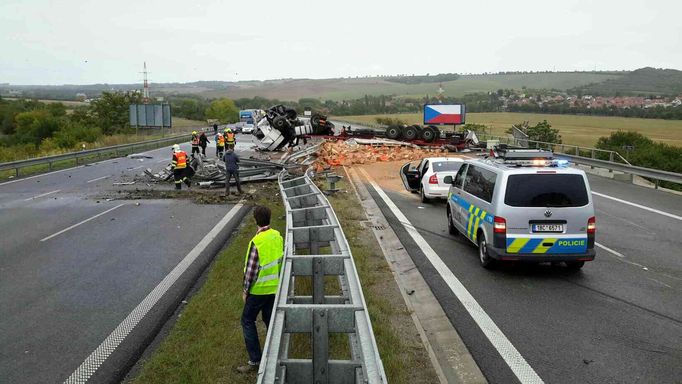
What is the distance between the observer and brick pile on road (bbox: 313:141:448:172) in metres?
31.3

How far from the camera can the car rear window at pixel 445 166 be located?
17.6 metres

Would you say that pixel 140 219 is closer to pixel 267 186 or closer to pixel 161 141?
pixel 267 186

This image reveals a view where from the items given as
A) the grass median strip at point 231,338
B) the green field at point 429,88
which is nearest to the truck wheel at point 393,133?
the grass median strip at point 231,338

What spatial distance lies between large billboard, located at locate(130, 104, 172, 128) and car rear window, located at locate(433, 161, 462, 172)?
130ft

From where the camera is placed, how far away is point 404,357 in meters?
6.03

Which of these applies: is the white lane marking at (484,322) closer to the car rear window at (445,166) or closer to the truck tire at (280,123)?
the car rear window at (445,166)

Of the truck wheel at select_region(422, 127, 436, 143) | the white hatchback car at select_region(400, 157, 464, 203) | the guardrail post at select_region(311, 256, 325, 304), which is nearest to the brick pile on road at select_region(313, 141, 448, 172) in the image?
the truck wheel at select_region(422, 127, 436, 143)

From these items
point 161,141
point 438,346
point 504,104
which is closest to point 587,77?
point 504,104

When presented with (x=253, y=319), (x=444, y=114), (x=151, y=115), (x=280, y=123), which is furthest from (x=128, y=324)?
(x=151, y=115)

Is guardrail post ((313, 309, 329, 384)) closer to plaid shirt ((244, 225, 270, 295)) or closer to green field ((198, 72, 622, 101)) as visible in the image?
plaid shirt ((244, 225, 270, 295))

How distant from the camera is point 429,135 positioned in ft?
134

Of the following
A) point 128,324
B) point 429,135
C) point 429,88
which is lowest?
point 128,324

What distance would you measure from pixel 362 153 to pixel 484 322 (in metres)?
27.0

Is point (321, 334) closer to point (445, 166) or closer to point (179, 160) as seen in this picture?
point (445, 166)
